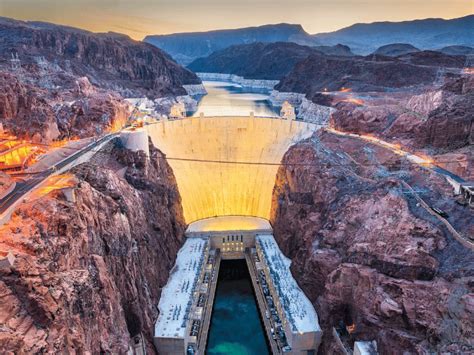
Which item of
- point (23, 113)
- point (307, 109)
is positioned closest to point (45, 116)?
point (23, 113)

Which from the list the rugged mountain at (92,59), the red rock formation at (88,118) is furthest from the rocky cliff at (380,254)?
the rugged mountain at (92,59)

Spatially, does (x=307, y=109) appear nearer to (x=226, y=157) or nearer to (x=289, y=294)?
(x=226, y=157)

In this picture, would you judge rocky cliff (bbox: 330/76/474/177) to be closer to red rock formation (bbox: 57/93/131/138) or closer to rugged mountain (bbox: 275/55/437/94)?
red rock formation (bbox: 57/93/131/138)

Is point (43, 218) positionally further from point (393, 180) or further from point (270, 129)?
point (270, 129)

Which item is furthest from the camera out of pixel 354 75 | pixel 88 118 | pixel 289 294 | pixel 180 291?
pixel 354 75

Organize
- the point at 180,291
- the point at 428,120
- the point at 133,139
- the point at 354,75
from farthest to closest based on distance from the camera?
the point at 354,75
the point at 133,139
the point at 428,120
the point at 180,291

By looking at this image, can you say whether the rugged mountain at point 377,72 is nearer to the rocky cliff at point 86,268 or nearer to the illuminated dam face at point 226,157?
the illuminated dam face at point 226,157
